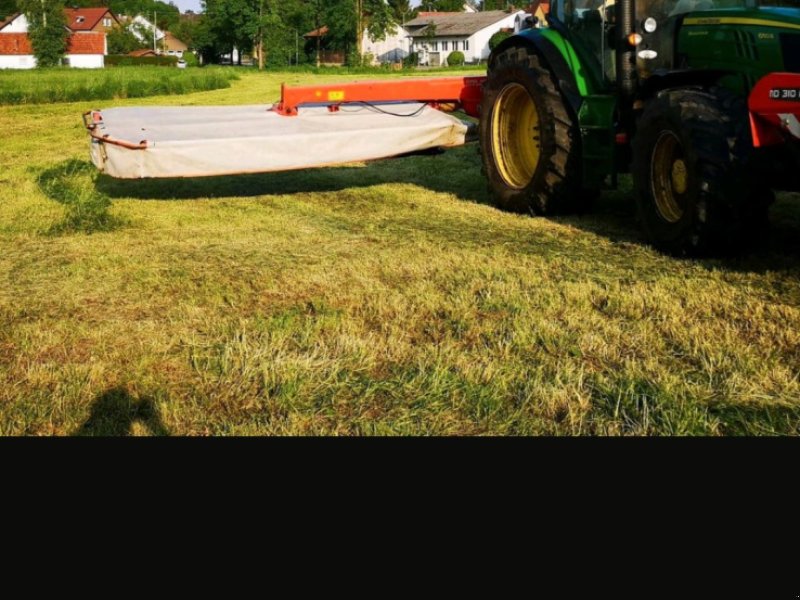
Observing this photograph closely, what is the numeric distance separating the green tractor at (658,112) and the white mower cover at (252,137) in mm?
729

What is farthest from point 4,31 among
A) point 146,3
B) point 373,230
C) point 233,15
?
point 373,230

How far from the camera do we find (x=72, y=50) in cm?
8462

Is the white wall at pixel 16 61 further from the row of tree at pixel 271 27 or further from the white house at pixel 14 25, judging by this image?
the row of tree at pixel 271 27

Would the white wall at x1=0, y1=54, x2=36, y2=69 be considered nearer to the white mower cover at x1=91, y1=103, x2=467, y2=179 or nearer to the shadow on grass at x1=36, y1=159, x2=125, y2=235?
the shadow on grass at x1=36, y1=159, x2=125, y2=235

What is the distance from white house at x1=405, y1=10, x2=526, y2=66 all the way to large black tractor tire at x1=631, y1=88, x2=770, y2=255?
79332 millimetres

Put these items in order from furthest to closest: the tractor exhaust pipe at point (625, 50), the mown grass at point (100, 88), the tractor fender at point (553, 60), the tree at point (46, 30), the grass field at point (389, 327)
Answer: the tree at point (46, 30)
the mown grass at point (100, 88)
the tractor fender at point (553, 60)
the tractor exhaust pipe at point (625, 50)
the grass field at point (389, 327)

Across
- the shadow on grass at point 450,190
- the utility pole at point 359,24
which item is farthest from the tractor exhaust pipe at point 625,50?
the utility pole at point 359,24

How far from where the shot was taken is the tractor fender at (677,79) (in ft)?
20.2

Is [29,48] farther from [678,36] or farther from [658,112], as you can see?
[658,112]

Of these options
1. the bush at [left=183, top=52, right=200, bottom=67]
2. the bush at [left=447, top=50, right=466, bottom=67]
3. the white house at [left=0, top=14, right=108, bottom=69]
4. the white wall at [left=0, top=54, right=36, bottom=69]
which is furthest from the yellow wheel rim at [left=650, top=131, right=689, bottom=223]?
the white wall at [left=0, top=54, right=36, bottom=69]

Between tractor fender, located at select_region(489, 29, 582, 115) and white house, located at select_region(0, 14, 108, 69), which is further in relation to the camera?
white house, located at select_region(0, 14, 108, 69)

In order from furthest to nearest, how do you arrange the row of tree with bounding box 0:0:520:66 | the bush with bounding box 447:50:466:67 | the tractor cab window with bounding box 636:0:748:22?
the bush with bounding box 447:50:466:67 → the row of tree with bounding box 0:0:520:66 → the tractor cab window with bounding box 636:0:748:22

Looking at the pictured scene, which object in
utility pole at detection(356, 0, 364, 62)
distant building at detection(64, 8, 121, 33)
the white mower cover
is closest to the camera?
the white mower cover

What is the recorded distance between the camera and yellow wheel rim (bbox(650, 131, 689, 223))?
20.0ft
